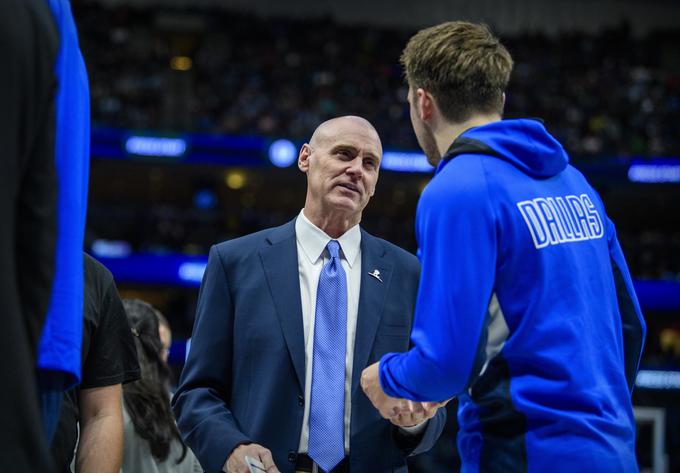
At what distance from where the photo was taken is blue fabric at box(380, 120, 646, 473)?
2176mm

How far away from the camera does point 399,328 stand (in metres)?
3.26

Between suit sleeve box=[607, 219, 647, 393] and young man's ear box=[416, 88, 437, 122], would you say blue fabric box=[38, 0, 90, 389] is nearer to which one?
young man's ear box=[416, 88, 437, 122]

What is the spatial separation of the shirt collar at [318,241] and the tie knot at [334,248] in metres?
0.03

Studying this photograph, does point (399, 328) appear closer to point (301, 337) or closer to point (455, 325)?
point (301, 337)

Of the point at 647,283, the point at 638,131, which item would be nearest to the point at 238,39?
the point at 638,131

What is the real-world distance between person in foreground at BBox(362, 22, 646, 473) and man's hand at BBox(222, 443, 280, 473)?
535 mm

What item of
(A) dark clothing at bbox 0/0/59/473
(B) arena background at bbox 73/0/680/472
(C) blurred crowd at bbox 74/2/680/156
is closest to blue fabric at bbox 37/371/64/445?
(A) dark clothing at bbox 0/0/59/473

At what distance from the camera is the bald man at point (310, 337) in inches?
118

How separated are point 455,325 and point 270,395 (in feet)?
3.45

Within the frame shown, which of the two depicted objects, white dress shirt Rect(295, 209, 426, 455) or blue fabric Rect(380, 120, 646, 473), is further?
white dress shirt Rect(295, 209, 426, 455)

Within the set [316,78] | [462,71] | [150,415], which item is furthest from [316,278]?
[316,78]

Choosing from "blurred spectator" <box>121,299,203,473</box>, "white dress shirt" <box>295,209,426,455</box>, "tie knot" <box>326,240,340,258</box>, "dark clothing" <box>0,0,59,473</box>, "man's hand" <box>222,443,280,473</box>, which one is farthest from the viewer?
"blurred spectator" <box>121,299,203,473</box>

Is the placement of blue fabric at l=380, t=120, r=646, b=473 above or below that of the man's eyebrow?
below

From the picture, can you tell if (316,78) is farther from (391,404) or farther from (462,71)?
(391,404)
